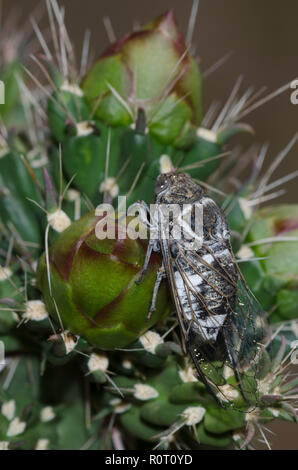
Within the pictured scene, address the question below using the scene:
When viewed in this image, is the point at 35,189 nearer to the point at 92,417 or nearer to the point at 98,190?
the point at 98,190

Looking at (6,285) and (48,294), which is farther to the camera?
(6,285)

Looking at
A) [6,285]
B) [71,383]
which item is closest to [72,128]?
[6,285]

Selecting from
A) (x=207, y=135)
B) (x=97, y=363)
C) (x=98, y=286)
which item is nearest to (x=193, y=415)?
(x=97, y=363)

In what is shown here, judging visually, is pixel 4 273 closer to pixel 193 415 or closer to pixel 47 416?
pixel 47 416

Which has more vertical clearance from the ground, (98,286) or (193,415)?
(98,286)

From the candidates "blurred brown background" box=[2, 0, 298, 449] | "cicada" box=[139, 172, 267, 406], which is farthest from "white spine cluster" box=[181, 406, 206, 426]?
"blurred brown background" box=[2, 0, 298, 449]
